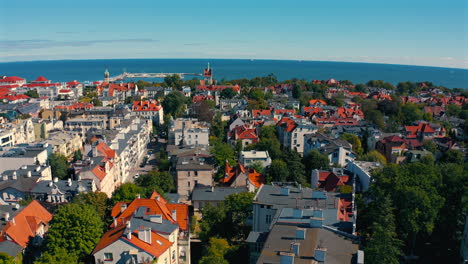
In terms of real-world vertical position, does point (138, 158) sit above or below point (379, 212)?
below

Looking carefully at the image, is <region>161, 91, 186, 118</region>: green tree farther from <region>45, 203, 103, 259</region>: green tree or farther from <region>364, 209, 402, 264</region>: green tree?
<region>364, 209, 402, 264</region>: green tree

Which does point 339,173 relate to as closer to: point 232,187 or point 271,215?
point 232,187

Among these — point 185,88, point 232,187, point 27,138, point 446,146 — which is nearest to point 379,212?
point 232,187

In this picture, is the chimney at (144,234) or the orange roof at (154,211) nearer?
the chimney at (144,234)

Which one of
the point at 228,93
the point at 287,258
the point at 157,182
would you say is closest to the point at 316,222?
the point at 287,258

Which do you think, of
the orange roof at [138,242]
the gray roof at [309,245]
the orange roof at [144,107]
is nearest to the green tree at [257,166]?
the orange roof at [138,242]

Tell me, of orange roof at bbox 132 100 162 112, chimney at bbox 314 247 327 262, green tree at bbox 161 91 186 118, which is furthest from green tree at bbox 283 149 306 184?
green tree at bbox 161 91 186 118

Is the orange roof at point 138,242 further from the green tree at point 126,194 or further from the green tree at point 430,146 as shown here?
the green tree at point 430,146
